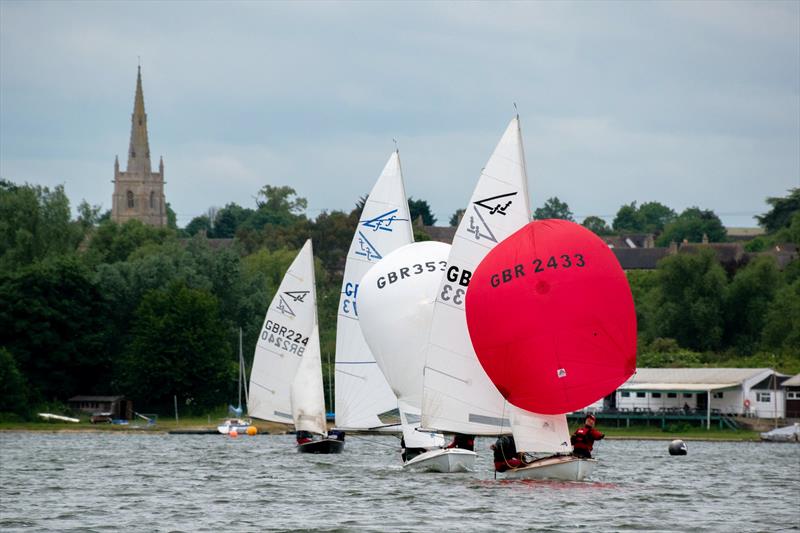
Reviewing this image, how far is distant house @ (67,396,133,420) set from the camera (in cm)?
9781

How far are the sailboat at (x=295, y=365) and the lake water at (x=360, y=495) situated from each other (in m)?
1.56

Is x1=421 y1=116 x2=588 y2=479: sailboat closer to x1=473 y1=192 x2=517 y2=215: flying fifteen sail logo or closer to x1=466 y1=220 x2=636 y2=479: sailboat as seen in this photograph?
x1=473 y1=192 x2=517 y2=215: flying fifteen sail logo

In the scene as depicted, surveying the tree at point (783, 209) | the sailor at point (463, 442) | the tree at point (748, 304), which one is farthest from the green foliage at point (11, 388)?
the tree at point (783, 209)

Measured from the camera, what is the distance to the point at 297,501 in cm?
3772

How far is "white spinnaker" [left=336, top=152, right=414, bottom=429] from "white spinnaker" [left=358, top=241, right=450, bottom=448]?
5.12m

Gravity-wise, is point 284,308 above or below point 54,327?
below

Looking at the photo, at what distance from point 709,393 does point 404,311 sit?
56180 mm

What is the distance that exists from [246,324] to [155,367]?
1309cm

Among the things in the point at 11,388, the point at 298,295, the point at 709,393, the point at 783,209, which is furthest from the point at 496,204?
the point at 783,209

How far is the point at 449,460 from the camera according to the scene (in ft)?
144

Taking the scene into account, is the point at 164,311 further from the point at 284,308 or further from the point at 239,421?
the point at 284,308

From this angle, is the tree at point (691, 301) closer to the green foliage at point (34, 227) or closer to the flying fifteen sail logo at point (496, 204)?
the green foliage at point (34, 227)

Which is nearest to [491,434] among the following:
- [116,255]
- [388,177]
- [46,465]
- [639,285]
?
[388,177]

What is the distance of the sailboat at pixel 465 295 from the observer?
40688 mm
